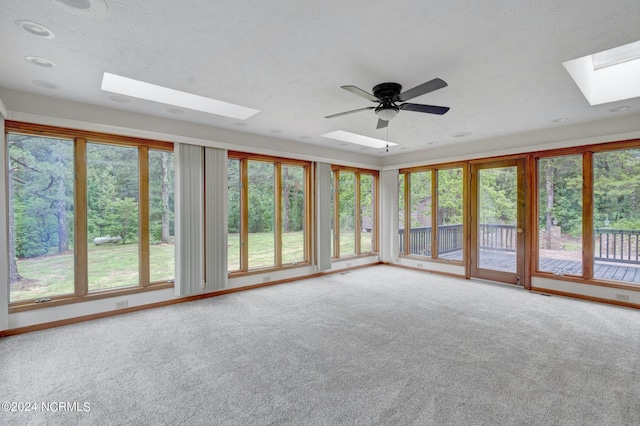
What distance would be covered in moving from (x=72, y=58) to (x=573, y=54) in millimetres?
4402

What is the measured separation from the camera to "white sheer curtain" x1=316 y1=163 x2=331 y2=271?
20.7 feet

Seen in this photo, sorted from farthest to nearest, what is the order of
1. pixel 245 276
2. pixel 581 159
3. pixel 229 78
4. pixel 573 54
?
pixel 245 276
pixel 581 159
pixel 229 78
pixel 573 54

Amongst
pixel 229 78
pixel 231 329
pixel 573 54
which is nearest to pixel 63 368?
pixel 231 329

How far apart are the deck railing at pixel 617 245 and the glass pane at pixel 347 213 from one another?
4406mm

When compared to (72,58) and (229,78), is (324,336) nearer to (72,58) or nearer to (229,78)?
(229,78)

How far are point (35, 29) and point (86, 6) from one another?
657mm

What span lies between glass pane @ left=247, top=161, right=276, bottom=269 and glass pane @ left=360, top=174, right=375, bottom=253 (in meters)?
2.54

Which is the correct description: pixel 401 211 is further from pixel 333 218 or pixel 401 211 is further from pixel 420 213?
pixel 333 218

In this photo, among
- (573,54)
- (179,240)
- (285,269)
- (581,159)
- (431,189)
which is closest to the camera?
(573,54)

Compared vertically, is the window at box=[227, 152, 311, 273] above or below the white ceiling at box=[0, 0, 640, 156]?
below

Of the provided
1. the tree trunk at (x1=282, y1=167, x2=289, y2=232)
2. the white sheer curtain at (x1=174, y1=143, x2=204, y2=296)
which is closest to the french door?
the tree trunk at (x1=282, y1=167, x2=289, y2=232)

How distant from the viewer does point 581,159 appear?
15.8ft

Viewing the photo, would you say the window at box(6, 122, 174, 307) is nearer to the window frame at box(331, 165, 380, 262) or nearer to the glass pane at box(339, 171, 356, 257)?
the window frame at box(331, 165, 380, 262)

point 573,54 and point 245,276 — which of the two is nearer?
point 573,54
